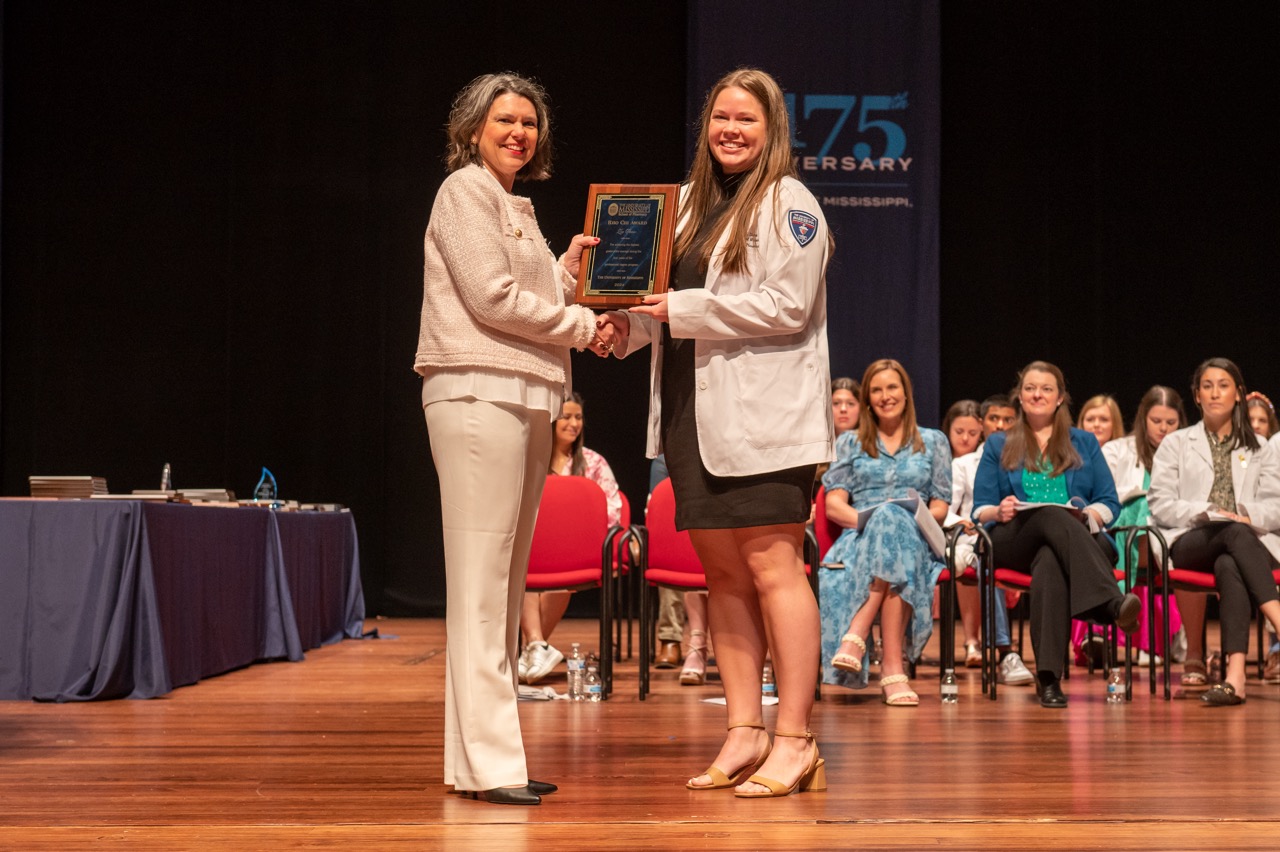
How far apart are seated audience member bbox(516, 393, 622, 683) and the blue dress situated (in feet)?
3.28

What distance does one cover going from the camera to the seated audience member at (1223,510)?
4871 millimetres

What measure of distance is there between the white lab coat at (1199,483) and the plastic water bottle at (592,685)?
2377 mm

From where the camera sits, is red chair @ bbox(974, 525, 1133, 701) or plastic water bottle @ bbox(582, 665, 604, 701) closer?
plastic water bottle @ bbox(582, 665, 604, 701)

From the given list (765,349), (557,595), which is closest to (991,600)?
(557,595)

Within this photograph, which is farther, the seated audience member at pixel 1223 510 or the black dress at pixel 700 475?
the seated audience member at pixel 1223 510

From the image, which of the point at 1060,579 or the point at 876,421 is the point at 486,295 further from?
the point at 1060,579

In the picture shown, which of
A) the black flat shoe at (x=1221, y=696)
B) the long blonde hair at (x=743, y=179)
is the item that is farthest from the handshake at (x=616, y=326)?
the black flat shoe at (x=1221, y=696)

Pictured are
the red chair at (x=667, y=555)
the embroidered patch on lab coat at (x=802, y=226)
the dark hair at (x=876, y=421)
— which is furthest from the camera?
the dark hair at (x=876, y=421)

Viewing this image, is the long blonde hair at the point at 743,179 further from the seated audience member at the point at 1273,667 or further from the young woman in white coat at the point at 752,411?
the seated audience member at the point at 1273,667

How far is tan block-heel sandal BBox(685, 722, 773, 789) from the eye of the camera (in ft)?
9.00

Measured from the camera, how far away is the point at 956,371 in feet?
29.5

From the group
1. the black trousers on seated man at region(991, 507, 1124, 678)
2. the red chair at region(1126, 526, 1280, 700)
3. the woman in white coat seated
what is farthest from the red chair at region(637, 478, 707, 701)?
the woman in white coat seated

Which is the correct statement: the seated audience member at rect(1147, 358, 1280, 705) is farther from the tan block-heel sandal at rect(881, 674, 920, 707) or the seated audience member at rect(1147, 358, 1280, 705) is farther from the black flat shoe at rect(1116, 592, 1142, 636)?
the tan block-heel sandal at rect(881, 674, 920, 707)

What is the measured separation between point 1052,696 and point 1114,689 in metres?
0.35
